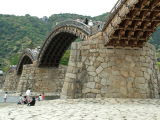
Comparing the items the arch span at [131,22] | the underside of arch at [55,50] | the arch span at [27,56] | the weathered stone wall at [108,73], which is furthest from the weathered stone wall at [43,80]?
the arch span at [131,22]

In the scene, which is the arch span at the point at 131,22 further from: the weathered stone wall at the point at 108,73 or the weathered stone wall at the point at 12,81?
the weathered stone wall at the point at 12,81

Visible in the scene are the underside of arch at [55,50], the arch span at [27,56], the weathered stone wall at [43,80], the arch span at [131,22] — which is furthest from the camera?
the arch span at [27,56]

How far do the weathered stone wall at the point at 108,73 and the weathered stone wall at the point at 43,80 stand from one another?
2178 cm

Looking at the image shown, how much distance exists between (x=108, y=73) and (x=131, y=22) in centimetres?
393

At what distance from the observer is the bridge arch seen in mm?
32062

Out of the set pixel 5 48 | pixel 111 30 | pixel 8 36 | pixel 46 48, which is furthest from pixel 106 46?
pixel 8 36

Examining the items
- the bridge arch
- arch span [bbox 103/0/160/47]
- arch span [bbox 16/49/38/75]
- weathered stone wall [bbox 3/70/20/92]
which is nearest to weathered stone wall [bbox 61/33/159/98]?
arch span [bbox 103/0/160/47]

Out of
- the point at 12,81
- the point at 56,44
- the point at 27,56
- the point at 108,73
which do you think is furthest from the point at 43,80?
the point at 108,73

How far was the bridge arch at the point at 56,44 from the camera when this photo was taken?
32062 mm

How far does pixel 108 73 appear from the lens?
17141 mm

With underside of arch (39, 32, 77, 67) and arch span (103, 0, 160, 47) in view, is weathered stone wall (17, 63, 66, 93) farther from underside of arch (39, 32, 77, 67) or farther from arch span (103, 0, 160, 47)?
arch span (103, 0, 160, 47)

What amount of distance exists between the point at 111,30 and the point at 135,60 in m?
2.96

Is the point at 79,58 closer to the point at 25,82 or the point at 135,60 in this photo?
the point at 135,60

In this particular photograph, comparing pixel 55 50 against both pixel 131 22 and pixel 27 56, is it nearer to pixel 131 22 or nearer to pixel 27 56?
pixel 27 56
